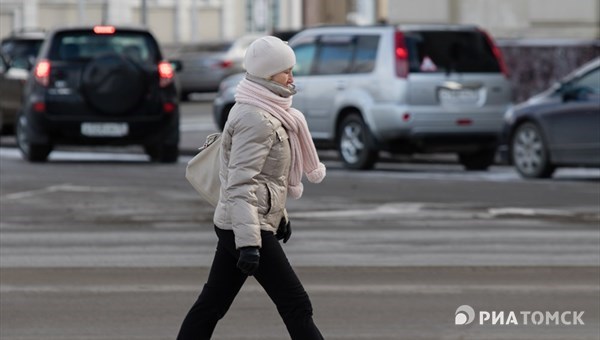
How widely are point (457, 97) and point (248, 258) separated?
1434 cm

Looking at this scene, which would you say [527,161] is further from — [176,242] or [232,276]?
[232,276]

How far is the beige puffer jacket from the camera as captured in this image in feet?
22.3

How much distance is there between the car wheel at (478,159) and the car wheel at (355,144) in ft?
4.50

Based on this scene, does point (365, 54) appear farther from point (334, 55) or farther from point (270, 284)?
point (270, 284)

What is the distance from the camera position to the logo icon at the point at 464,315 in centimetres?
947

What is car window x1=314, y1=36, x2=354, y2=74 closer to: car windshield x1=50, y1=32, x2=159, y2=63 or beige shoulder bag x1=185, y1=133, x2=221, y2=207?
car windshield x1=50, y1=32, x2=159, y2=63

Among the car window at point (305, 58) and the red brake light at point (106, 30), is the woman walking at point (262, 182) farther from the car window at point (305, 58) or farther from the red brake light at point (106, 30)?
the car window at point (305, 58)

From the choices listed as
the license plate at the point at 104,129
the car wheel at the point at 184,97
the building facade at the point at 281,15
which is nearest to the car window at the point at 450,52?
the license plate at the point at 104,129

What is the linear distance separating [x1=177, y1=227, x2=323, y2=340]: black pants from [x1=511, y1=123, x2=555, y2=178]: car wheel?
12882mm

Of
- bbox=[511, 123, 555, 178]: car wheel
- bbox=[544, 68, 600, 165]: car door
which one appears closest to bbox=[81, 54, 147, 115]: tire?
bbox=[511, 123, 555, 178]: car wheel

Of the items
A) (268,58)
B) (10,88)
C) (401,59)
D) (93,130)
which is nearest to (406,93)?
(401,59)

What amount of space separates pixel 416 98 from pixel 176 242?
7.71m

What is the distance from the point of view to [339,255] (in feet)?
41.2

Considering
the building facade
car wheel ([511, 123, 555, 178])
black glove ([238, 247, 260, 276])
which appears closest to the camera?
black glove ([238, 247, 260, 276])
